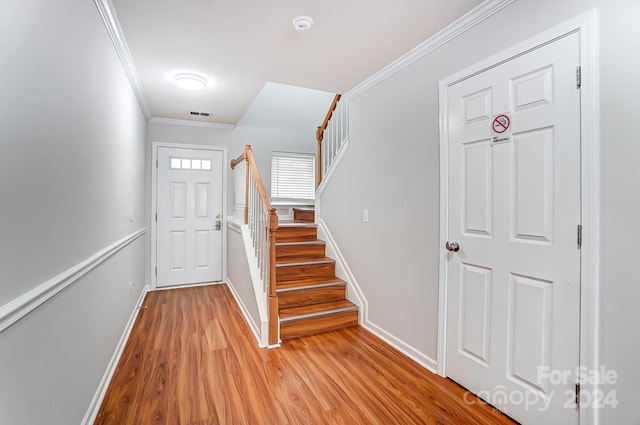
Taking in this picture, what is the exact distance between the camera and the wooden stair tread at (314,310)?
2818 mm

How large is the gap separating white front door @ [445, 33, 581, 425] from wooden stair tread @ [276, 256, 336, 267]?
1632 millimetres

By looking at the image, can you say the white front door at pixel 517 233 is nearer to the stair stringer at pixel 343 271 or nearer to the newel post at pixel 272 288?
the stair stringer at pixel 343 271

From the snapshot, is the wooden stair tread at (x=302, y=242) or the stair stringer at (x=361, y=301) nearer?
the stair stringer at (x=361, y=301)

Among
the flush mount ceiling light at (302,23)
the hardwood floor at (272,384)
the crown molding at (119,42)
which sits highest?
the flush mount ceiling light at (302,23)

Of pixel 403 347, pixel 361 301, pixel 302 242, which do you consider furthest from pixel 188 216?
pixel 403 347

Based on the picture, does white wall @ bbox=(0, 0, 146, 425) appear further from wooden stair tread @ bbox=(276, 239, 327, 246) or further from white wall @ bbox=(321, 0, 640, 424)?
white wall @ bbox=(321, 0, 640, 424)

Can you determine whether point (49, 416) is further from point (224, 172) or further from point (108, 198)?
point (224, 172)

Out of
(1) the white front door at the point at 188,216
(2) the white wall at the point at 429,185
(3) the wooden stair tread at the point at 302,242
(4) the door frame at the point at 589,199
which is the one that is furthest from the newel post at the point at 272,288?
(1) the white front door at the point at 188,216

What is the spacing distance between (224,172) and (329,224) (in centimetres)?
206

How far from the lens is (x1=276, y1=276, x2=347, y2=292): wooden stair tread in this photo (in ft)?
9.92

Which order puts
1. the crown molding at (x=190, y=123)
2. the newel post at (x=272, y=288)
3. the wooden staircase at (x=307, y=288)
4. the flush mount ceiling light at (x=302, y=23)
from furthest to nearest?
1. the crown molding at (x=190, y=123)
2. the wooden staircase at (x=307, y=288)
3. the newel post at (x=272, y=288)
4. the flush mount ceiling light at (x=302, y=23)

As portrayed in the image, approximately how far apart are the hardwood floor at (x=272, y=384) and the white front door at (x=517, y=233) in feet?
1.14

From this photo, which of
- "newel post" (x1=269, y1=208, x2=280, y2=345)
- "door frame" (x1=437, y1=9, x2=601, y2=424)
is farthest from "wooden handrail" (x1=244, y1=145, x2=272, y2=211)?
"door frame" (x1=437, y1=9, x2=601, y2=424)

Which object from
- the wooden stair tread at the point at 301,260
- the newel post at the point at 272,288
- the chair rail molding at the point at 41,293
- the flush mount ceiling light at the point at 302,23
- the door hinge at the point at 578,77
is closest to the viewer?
the chair rail molding at the point at 41,293
